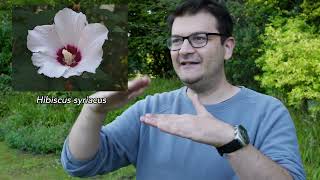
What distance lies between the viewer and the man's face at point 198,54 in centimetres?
220

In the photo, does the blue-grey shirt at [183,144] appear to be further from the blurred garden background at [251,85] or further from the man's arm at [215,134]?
the blurred garden background at [251,85]

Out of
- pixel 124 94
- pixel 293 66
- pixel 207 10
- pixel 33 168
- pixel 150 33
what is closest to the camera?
pixel 124 94

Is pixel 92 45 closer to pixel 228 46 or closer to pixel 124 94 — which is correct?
pixel 124 94

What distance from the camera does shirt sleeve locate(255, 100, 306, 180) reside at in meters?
2.05

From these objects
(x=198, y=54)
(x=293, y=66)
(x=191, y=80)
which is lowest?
(x=293, y=66)

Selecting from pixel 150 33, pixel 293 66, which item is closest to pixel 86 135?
pixel 293 66

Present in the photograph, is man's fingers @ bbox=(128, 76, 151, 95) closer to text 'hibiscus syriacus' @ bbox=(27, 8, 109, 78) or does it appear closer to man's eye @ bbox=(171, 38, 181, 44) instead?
text 'hibiscus syriacus' @ bbox=(27, 8, 109, 78)

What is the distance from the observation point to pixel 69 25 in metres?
1.89

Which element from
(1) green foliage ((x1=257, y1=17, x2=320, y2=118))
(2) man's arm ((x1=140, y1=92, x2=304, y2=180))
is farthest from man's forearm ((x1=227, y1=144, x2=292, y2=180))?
(1) green foliage ((x1=257, y1=17, x2=320, y2=118))

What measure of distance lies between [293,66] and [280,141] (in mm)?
4353

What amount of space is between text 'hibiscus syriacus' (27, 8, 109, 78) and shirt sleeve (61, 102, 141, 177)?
489 millimetres

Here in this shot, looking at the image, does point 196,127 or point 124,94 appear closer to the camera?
point 196,127

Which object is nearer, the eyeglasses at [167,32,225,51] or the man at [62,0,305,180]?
the man at [62,0,305,180]

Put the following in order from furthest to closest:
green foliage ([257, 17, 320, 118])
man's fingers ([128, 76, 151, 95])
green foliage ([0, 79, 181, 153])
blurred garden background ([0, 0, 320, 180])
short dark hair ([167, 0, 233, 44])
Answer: green foliage ([0, 79, 181, 153]) < green foliage ([257, 17, 320, 118]) < blurred garden background ([0, 0, 320, 180]) < short dark hair ([167, 0, 233, 44]) < man's fingers ([128, 76, 151, 95])
